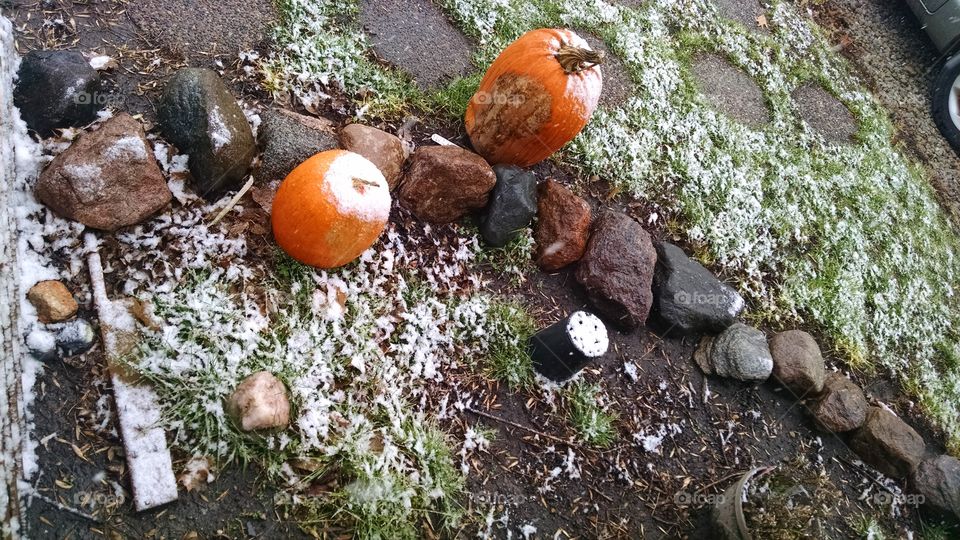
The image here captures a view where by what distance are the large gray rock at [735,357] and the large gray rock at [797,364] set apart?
137 millimetres

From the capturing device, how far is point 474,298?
3.61 meters

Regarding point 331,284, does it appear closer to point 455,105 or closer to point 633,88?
point 455,105

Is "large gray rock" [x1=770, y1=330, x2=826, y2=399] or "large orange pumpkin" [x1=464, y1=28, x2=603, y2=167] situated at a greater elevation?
"large orange pumpkin" [x1=464, y1=28, x2=603, y2=167]

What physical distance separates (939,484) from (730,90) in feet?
12.6

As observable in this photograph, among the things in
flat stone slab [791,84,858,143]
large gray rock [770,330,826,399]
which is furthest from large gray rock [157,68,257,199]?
flat stone slab [791,84,858,143]

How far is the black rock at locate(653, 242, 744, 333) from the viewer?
4.05m

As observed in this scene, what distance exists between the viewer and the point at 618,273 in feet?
12.6

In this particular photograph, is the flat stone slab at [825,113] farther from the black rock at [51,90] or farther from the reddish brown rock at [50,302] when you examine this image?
the reddish brown rock at [50,302]

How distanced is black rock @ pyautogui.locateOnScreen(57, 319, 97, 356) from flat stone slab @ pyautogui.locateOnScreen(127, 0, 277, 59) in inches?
68.8

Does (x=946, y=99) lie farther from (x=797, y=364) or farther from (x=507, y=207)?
(x=507, y=207)

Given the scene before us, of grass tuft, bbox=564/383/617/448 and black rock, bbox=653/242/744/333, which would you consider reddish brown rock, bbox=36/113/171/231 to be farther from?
black rock, bbox=653/242/744/333

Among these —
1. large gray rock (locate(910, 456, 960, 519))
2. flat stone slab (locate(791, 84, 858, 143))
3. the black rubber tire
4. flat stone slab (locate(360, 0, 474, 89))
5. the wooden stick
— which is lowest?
the wooden stick

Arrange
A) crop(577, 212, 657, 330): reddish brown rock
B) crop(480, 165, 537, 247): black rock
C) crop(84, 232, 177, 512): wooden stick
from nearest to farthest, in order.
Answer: crop(84, 232, 177, 512): wooden stick
crop(480, 165, 537, 247): black rock
crop(577, 212, 657, 330): reddish brown rock

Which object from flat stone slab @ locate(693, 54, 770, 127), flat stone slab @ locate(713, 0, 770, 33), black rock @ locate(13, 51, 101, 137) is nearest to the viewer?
black rock @ locate(13, 51, 101, 137)
